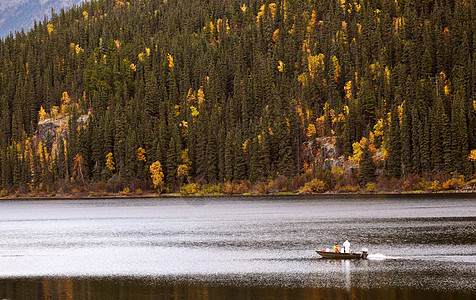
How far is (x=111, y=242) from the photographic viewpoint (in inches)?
3351

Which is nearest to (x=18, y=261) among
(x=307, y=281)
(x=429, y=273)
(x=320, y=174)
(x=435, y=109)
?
(x=307, y=281)

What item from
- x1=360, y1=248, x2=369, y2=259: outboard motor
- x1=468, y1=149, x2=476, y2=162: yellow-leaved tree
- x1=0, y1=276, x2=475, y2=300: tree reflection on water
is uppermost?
x1=468, y1=149, x2=476, y2=162: yellow-leaved tree

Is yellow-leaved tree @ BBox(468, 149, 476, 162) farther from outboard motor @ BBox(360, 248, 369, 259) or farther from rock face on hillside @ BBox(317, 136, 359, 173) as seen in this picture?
outboard motor @ BBox(360, 248, 369, 259)

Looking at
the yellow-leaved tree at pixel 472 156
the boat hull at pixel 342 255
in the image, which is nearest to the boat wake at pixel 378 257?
the boat hull at pixel 342 255

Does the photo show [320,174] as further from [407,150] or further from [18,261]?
[18,261]

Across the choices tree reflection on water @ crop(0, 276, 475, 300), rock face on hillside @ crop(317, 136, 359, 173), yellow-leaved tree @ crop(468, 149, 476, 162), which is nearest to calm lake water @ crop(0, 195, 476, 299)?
tree reflection on water @ crop(0, 276, 475, 300)

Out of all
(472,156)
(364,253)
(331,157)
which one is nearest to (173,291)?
(364,253)

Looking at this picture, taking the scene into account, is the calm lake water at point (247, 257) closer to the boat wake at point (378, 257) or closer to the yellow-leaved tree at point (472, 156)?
the boat wake at point (378, 257)

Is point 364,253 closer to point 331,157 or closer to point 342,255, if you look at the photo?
point 342,255

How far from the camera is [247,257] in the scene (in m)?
66.4

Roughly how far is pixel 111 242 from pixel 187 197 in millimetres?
112784

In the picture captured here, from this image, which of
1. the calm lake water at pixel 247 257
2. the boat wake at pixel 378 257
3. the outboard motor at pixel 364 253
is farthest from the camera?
the outboard motor at pixel 364 253

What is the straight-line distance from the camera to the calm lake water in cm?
4903

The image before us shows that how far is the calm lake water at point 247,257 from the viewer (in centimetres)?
4903
